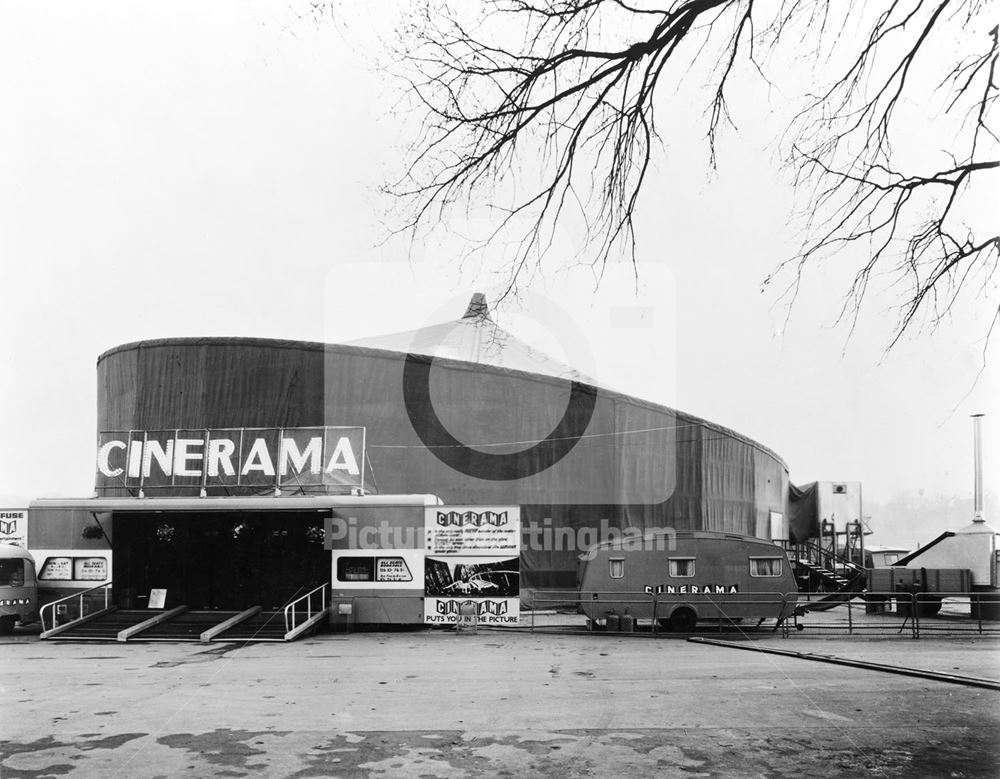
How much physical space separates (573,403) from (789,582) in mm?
12111

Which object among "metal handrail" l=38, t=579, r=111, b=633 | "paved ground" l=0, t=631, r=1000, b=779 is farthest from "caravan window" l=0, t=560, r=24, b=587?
"paved ground" l=0, t=631, r=1000, b=779

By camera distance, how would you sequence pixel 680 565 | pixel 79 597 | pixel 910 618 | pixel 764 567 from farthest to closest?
pixel 910 618 → pixel 79 597 → pixel 764 567 → pixel 680 565

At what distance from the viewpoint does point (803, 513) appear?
56438 mm

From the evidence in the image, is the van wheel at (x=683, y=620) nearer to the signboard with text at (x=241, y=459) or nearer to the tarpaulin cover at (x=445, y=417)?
the signboard with text at (x=241, y=459)

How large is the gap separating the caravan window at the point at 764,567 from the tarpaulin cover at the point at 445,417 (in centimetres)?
954

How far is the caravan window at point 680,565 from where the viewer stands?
72.1 feet

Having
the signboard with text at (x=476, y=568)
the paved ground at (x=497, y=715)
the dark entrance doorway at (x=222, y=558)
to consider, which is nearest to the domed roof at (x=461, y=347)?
the dark entrance doorway at (x=222, y=558)

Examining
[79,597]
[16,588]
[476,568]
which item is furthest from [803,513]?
[16,588]

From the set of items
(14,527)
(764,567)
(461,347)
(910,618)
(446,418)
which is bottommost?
(910,618)

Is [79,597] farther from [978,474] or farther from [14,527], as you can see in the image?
[978,474]

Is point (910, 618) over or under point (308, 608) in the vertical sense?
under

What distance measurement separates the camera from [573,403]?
3275 centimetres

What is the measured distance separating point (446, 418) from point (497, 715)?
69.0ft

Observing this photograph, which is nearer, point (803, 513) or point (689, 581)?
point (689, 581)
